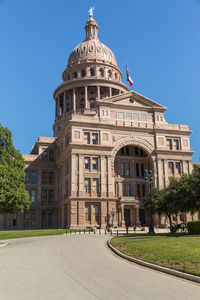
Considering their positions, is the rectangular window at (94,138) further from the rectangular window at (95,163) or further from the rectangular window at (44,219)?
the rectangular window at (44,219)

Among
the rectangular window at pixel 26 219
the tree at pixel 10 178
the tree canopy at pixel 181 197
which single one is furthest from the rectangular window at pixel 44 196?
the tree at pixel 10 178

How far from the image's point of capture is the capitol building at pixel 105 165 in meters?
56.9

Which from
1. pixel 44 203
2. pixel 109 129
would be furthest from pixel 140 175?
pixel 44 203

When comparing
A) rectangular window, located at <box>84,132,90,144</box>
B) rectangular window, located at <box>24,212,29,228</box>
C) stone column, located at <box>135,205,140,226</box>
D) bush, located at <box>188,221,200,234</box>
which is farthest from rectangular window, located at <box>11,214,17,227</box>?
bush, located at <box>188,221,200,234</box>

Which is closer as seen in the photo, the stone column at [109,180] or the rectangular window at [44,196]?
the stone column at [109,180]

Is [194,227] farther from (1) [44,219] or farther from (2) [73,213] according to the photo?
(1) [44,219]

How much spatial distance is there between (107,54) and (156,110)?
3742 cm

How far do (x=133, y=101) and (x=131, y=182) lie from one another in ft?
54.4

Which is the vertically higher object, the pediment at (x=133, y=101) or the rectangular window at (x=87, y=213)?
the pediment at (x=133, y=101)

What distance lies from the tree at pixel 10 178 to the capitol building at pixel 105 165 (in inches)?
791

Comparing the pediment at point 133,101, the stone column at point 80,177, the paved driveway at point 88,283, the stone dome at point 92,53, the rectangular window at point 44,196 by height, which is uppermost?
the stone dome at point 92,53

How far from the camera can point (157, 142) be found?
6438cm

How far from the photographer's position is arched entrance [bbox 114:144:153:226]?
5978cm

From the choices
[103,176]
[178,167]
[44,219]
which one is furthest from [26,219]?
[178,167]
